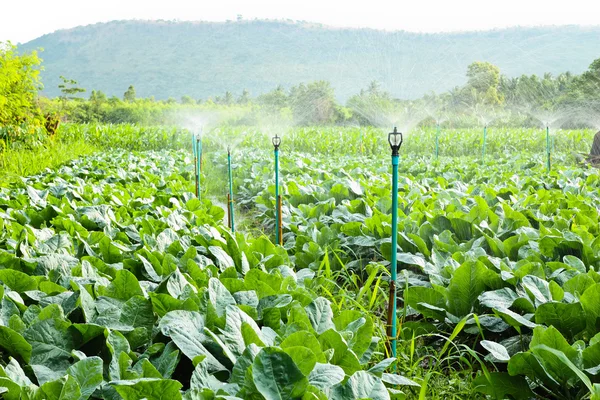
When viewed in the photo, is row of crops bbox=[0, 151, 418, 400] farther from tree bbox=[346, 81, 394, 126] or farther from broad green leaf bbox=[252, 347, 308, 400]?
tree bbox=[346, 81, 394, 126]

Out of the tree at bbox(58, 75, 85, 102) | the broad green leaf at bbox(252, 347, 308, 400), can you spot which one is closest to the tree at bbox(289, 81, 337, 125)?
the tree at bbox(58, 75, 85, 102)

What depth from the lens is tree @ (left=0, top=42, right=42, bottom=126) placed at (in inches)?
407

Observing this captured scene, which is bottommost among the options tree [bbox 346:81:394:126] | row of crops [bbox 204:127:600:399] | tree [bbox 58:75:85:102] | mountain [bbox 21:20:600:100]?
row of crops [bbox 204:127:600:399]

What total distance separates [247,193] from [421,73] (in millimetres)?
3651

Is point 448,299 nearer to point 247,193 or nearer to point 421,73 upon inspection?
point 421,73

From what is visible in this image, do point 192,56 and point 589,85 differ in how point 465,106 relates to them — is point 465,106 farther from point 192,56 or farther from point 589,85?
point 192,56

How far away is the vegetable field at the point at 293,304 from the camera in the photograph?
1.48 m

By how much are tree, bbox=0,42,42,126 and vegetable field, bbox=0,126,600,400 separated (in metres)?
6.38

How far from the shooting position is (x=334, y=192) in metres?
5.56

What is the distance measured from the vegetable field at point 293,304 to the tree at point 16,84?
251 inches

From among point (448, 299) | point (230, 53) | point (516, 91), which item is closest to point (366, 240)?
point (448, 299)

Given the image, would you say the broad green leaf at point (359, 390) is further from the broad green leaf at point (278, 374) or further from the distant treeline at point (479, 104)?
the distant treeline at point (479, 104)

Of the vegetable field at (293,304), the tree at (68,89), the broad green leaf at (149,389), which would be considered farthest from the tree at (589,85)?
the broad green leaf at (149,389)

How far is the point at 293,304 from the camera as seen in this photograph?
1965 millimetres
